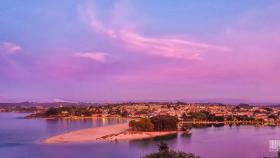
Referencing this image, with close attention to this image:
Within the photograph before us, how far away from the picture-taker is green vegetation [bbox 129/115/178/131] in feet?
203

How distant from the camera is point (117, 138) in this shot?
5203 centimetres

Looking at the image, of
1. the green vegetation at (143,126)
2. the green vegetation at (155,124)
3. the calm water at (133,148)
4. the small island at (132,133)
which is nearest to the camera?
the calm water at (133,148)

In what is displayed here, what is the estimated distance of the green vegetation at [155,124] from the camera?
61928mm

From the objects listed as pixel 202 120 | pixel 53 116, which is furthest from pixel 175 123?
pixel 53 116

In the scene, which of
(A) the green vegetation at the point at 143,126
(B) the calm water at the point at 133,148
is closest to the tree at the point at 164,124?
(A) the green vegetation at the point at 143,126

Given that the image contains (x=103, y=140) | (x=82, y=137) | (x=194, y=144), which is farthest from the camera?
→ (x=82, y=137)

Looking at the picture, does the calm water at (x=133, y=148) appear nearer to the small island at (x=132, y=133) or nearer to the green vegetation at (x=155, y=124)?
the small island at (x=132, y=133)

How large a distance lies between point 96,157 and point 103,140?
1374 cm

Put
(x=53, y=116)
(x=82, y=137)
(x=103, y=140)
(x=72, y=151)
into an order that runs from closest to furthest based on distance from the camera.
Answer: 1. (x=72, y=151)
2. (x=103, y=140)
3. (x=82, y=137)
4. (x=53, y=116)

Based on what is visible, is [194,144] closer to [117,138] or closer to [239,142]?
[239,142]

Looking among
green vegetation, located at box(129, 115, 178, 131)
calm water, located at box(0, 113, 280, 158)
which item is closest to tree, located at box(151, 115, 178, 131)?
green vegetation, located at box(129, 115, 178, 131)

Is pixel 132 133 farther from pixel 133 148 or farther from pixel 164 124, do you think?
pixel 133 148

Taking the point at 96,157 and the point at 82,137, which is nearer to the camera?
the point at 96,157

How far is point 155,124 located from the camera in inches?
2500
